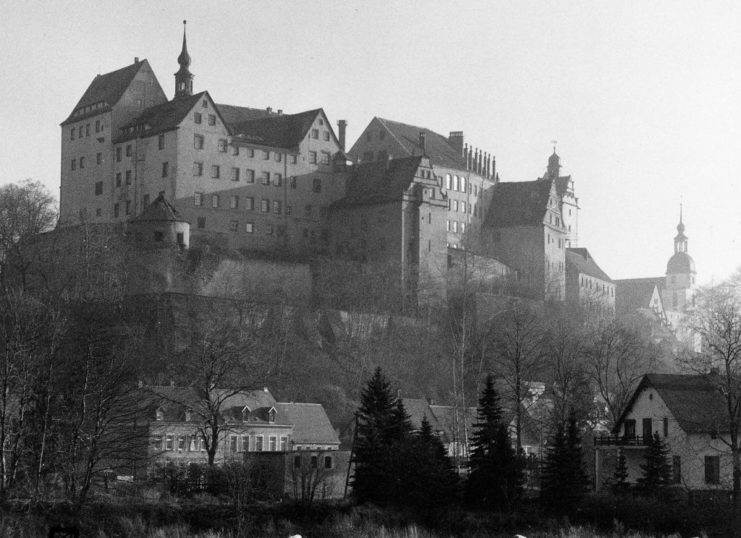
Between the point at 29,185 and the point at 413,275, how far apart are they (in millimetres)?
26993

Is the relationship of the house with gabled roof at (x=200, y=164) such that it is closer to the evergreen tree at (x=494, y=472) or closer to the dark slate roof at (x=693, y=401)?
the dark slate roof at (x=693, y=401)

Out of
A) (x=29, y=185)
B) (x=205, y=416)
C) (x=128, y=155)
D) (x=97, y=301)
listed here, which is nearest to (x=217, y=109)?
(x=128, y=155)

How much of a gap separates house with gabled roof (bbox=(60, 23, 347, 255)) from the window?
53.5m

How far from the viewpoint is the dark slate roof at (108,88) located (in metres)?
115

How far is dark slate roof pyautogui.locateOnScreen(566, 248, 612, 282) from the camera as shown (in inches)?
5409

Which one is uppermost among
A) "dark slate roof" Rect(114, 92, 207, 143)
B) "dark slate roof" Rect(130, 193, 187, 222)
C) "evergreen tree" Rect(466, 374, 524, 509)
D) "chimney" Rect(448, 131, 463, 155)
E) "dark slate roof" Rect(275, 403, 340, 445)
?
"chimney" Rect(448, 131, 463, 155)

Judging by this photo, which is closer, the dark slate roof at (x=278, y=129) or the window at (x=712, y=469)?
the window at (x=712, y=469)

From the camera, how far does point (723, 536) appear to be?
52.5m

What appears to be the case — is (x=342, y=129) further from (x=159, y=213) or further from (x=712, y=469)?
(x=712, y=469)

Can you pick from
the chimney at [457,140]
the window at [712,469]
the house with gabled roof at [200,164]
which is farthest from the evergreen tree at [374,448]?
the chimney at [457,140]

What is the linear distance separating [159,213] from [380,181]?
21713 millimetres

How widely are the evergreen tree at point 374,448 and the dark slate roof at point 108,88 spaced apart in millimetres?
57014

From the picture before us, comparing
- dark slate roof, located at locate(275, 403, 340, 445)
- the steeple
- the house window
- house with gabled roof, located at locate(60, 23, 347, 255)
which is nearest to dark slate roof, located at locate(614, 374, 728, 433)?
the house window

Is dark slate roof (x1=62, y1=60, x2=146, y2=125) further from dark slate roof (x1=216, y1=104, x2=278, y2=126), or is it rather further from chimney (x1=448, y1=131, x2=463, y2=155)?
chimney (x1=448, y1=131, x2=463, y2=155)
